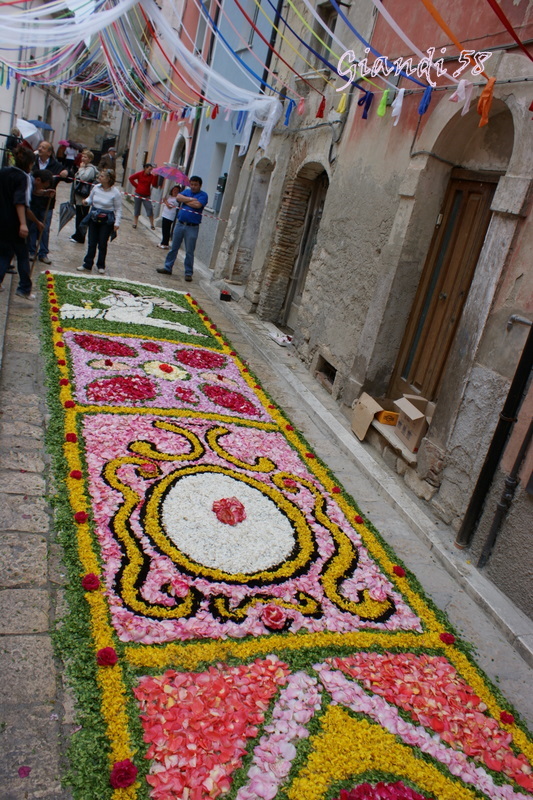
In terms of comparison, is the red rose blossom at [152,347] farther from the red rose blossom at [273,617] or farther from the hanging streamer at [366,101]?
the red rose blossom at [273,617]

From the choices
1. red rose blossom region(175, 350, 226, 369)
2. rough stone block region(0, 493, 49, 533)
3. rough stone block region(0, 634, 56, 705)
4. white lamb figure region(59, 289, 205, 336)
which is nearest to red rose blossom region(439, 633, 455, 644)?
rough stone block region(0, 634, 56, 705)

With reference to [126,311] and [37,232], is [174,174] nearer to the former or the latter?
[37,232]

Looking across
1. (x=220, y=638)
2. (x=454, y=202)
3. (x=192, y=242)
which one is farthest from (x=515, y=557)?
(x=192, y=242)

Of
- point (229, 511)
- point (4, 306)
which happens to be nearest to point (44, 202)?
point (4, 306)

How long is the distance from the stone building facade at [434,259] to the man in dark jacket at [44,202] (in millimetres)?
3810

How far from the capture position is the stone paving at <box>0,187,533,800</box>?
281 centimetres

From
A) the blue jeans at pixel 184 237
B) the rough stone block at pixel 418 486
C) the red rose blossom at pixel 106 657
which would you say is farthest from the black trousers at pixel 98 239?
the red rose blossom at pixel 106 657

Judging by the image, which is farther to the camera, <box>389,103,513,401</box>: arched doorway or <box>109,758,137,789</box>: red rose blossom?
<box>389,103,513,401</box>: arched doorway

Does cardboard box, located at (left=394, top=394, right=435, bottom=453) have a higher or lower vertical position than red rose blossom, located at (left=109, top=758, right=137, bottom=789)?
higher

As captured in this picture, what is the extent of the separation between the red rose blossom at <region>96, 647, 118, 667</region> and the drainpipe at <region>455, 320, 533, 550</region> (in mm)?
2963

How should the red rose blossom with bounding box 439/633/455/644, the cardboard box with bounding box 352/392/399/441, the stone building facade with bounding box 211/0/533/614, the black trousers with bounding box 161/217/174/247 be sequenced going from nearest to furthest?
the red rose blossom with bounding box 439/633/455/644, the stone building facade with bounding box 211/0/533/614, the cardboard box with bounding box 352/392/399/441, the black trousers with bounding box 161/217/174/247

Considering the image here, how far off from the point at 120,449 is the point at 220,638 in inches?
88.1

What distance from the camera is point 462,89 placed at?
5.26 metres

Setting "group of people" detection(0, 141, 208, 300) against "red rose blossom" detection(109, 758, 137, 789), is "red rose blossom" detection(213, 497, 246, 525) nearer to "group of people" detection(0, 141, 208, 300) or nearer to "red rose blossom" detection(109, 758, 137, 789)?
"red rose blossom" detection(109, 758, 137, 789)
